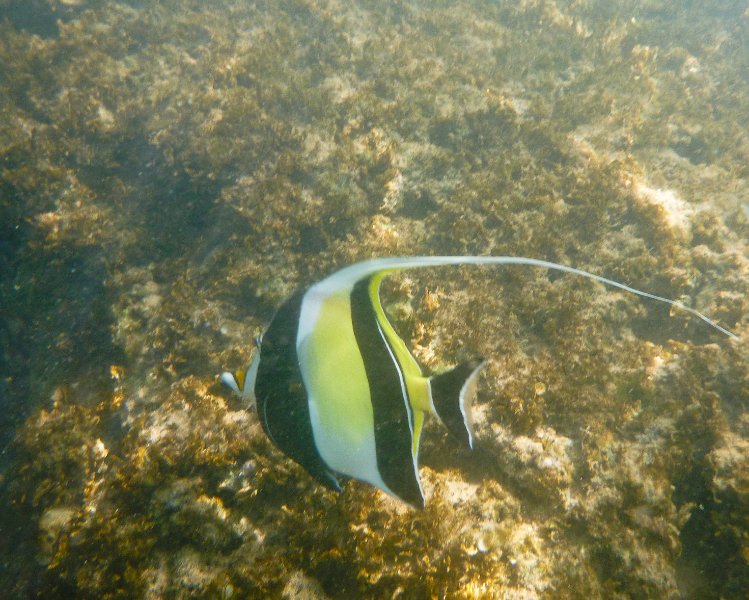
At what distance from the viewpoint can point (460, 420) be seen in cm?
102

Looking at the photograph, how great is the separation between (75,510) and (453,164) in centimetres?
504

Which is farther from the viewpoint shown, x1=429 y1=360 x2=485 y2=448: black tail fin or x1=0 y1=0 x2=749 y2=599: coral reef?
x1=0 y1=0 x2=749 y2=599: coral reef

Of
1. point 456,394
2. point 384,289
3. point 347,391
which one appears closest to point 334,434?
point 347,391

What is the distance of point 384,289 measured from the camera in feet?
11.3

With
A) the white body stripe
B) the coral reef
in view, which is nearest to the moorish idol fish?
the white body stripe

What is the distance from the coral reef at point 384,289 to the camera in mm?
2408

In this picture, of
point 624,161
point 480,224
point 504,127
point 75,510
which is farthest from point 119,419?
point 624,161

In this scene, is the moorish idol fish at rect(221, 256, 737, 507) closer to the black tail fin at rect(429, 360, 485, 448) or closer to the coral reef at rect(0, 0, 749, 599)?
the black tail fin at rect(429, 360, 485, 448)

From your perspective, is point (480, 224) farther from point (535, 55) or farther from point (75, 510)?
point (535, 55)

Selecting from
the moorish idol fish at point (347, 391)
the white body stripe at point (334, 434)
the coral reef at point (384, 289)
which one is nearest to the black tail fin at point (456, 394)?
the moorish idol fish at point (347, 391)

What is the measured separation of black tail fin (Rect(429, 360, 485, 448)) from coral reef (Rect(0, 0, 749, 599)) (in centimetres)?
164

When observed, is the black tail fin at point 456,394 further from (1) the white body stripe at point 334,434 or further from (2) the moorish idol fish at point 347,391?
(1) the white body stripe at point 334,434

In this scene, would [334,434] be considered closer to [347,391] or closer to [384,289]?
[347,391]

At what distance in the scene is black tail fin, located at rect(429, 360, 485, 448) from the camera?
1.00 metres
